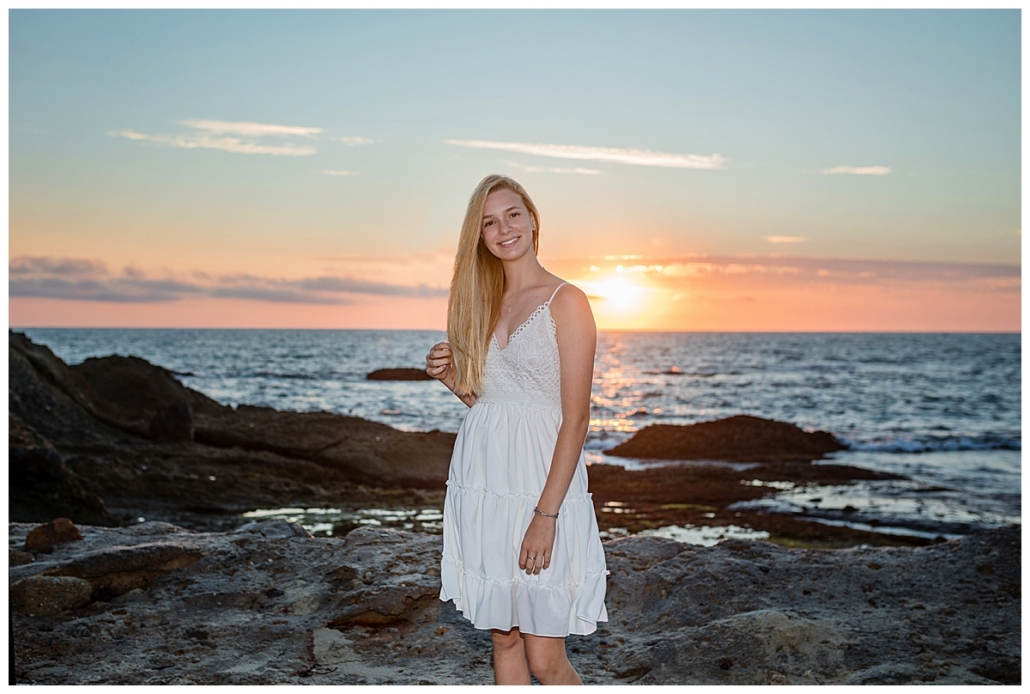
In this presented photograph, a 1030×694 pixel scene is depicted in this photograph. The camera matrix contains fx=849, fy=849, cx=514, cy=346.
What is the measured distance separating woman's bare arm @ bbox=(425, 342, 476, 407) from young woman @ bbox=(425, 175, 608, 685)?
9 centimetres

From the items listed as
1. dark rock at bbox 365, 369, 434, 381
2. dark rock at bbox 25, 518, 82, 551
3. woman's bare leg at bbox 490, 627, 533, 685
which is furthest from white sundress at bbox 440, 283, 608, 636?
dark rock at bbox 365, 369, 434, 381

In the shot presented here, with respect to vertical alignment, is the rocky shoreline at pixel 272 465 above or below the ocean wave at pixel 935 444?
above

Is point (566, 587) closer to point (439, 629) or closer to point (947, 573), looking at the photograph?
point (439, 629)

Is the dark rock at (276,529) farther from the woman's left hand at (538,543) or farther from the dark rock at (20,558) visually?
the woman's left hand at (538,543)

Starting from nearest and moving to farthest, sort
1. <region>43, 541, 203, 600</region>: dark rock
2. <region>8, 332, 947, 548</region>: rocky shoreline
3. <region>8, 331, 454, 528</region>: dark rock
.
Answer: <region>43, 541, 203, 600</region>: dark rock, <region>8, 331, 454, 528</region>: dark rock, <region>8, 332, 947, 548</region>: rocky shoreline

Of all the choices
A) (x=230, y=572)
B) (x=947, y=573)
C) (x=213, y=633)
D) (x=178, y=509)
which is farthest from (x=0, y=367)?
(x=178, y=509)

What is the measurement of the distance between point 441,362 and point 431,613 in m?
1.87

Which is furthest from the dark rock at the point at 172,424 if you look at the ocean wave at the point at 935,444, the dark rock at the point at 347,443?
the ocean wave at the point at 935,444

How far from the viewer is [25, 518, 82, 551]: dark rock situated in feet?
16.6

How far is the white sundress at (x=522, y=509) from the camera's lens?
2660 millimetres

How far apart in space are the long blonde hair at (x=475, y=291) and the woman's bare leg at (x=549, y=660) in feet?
2.75

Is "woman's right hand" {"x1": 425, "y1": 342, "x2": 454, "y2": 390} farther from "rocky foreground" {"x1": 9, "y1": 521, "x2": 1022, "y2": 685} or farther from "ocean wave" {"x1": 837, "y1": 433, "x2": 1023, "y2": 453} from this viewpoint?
"ocean wave" {"x1": 837, "y1": 433, "x2": 1023, "y2": 453}

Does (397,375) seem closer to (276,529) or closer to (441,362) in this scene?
(276,529)

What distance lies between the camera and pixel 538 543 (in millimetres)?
2566
